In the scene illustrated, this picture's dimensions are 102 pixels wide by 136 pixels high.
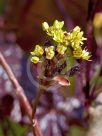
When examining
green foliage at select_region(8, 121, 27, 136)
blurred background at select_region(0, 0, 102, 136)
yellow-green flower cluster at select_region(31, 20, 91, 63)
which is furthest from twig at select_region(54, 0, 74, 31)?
yellow-green flower cluster at select_region(31, 20, 91, 63)

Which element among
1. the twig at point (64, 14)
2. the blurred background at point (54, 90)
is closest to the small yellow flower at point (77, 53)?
the blurred background at point (54, 90)

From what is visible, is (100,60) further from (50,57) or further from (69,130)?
(50,57)

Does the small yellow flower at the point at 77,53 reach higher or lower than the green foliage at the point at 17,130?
higher

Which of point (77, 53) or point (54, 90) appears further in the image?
point (54, 90)

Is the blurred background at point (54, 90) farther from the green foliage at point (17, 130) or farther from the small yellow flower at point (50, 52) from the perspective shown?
the small yellow flower at point (50, 52)

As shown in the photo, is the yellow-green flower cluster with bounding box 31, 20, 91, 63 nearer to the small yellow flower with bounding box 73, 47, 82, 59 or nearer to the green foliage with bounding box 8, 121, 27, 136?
the small yellow flower with bounding box 73, 47, 82, 59

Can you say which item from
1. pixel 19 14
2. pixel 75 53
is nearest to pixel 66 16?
pixel 19 14

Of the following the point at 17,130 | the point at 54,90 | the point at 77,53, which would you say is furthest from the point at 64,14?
the point at 77,53

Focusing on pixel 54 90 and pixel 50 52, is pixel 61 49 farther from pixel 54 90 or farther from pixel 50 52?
pixel 54 90
